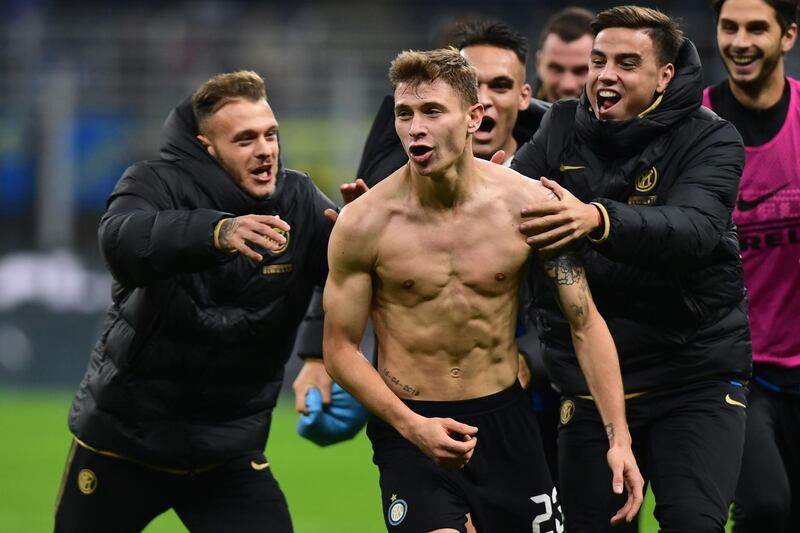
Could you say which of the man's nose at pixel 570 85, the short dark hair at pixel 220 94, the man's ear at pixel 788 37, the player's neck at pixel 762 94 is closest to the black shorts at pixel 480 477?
the short dark hair at pixel 220 94

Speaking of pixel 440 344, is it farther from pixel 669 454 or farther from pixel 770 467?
pixel 770 467

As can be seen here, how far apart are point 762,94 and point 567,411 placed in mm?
1902

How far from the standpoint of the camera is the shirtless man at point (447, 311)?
5.34 meters

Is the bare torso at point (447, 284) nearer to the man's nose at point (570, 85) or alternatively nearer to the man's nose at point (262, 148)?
the man's nose at point (262, 148)

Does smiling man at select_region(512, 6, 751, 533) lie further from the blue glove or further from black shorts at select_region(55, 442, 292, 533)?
black shorts at select_region(55, 442, 292, 533)

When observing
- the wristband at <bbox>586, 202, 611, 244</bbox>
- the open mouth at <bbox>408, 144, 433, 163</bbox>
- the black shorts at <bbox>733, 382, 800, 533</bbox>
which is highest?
the open mouth at <bbox>408, 144, 433, 163</bbox>

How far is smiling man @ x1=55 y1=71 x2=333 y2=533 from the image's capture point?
6.12 m

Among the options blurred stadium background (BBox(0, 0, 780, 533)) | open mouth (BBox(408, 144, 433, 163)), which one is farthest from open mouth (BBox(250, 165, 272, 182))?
blurred stadium background (BBox(0, 0, 780, 533))

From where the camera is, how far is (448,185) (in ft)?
18.0

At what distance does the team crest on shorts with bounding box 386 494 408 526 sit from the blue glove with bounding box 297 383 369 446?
120 cm

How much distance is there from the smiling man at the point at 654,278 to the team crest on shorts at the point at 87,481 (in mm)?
1969

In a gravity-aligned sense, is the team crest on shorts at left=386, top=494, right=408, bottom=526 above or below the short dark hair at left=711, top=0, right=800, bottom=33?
below

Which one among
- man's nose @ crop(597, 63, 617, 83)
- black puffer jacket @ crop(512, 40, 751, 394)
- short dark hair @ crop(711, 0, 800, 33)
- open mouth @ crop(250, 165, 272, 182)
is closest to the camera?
black puffer jacket @ crop(512, 40, 751, 394)

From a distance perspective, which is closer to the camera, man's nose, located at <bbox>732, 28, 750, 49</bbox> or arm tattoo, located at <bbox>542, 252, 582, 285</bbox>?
arm tattoo, located at <bbox>542, 252, 582, 285</bbox>
